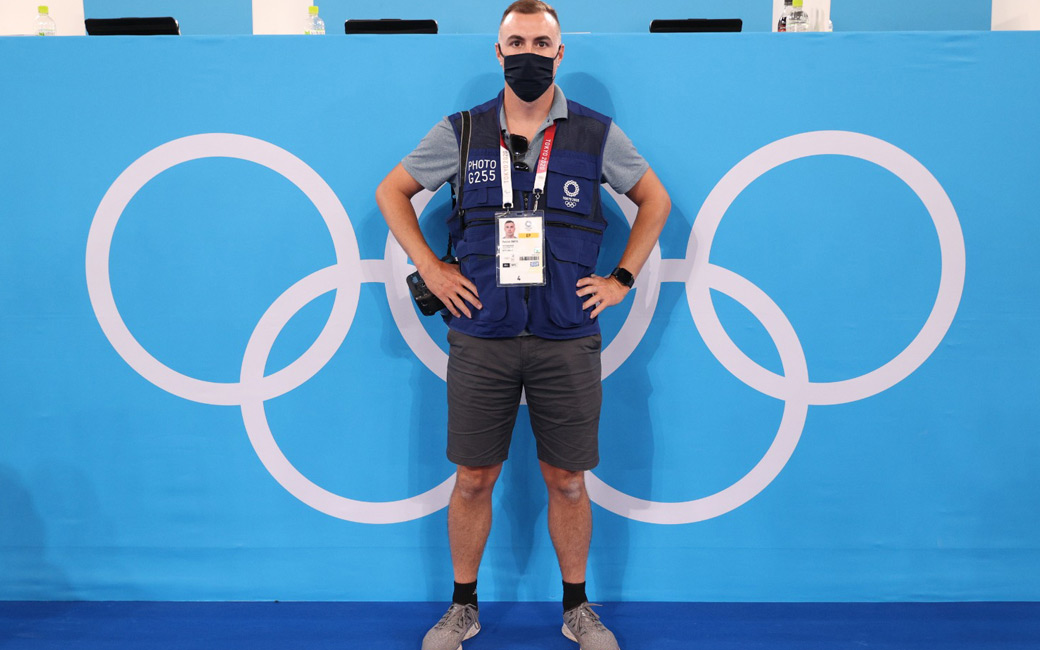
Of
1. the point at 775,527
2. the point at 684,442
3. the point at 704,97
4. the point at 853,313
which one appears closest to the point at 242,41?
the point at 704,97

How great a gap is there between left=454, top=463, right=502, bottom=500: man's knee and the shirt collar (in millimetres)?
1027

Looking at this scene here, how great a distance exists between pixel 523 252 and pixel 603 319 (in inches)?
21.2

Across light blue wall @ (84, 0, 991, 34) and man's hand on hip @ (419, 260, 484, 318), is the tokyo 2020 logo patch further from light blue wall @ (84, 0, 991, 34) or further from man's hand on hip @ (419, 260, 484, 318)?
light blue wall @ (84, 0, 991, 34)

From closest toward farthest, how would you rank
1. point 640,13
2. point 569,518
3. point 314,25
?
point 569,518 < point 314,25 < point 640,13

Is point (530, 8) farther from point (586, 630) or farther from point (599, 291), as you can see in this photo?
point (586, 630)

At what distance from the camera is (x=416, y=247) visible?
212cm

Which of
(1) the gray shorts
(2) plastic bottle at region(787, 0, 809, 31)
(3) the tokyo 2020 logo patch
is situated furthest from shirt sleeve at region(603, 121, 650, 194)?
(2) plastic bottle at region(787, 0, 809, 31)

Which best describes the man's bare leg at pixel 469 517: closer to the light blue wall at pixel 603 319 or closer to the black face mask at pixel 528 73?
the light blue wall at pixel 603 319

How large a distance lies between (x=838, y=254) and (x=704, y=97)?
27.5 inches

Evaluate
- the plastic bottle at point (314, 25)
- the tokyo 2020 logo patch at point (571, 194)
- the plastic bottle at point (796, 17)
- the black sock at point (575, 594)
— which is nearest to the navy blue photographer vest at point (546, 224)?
the tokyo 2020 logo patch at point (571, 194)

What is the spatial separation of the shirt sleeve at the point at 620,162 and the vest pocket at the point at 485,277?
0.41 m

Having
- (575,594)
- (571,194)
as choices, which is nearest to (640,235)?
(571,194)

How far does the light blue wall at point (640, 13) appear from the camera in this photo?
5.20m

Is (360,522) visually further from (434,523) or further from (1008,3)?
(1008,3)
